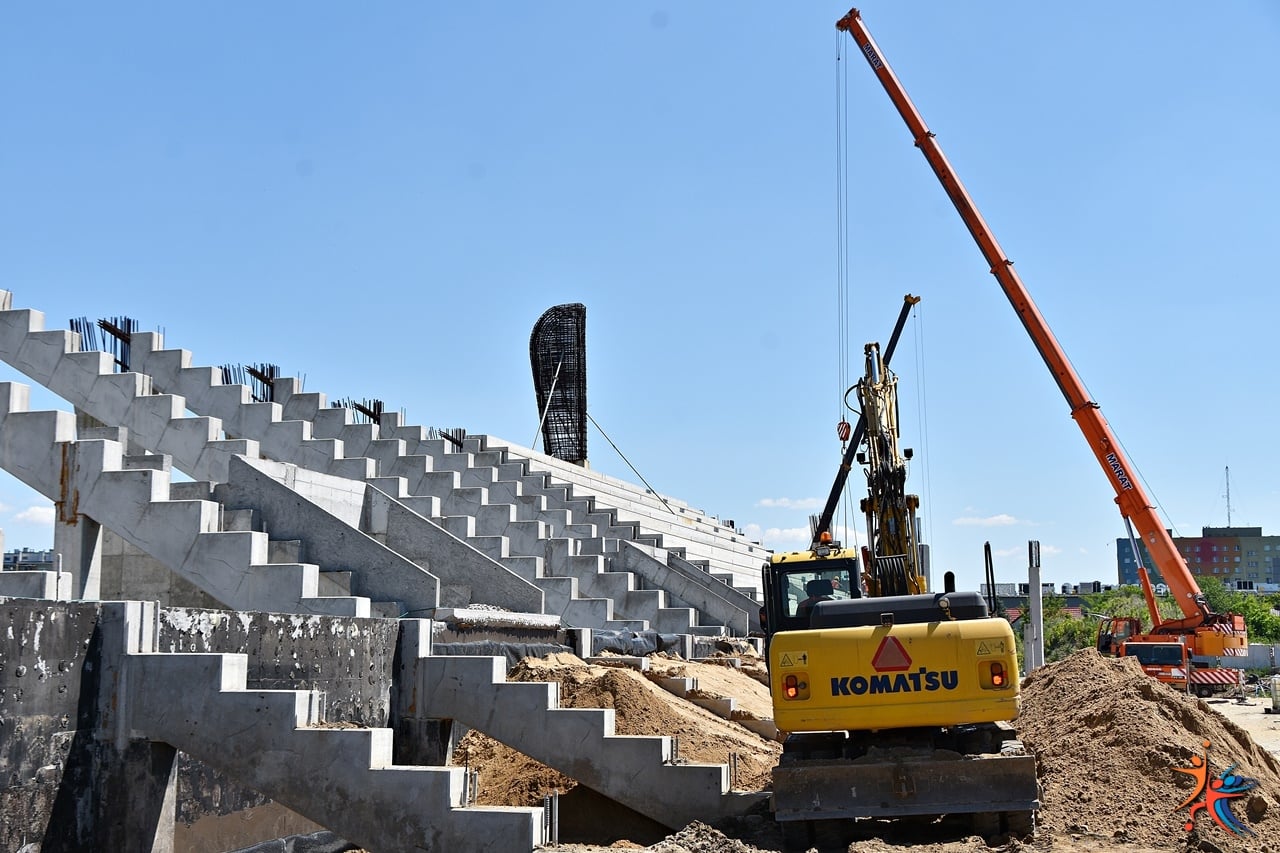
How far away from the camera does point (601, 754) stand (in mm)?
12391

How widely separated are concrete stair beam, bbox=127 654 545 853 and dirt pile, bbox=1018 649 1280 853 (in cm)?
539

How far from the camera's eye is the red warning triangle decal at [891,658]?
1103 cm

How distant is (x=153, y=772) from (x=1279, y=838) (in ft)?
31.9

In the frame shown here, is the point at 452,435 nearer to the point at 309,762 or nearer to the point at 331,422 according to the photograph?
the point at 331,422

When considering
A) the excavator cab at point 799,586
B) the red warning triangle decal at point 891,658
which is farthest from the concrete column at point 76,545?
the red warning triangle decal at point 891,658

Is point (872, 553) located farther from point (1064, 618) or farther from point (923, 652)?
point (1064, 618)

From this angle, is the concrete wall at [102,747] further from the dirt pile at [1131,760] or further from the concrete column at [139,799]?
the dirt pile at [1131,760]

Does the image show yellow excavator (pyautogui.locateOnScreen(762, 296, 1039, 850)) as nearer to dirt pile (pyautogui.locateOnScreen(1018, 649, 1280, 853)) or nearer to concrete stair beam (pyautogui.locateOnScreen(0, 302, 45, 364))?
dirt pile (pyautogui.locateOnScreen(1018, 649, 1280, 853))

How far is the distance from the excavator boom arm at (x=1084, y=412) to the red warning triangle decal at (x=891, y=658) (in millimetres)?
19985

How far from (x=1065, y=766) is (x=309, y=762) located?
7.63 metres

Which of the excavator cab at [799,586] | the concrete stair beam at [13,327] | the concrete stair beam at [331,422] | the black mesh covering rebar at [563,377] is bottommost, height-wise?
the excavator cab at [799,586]

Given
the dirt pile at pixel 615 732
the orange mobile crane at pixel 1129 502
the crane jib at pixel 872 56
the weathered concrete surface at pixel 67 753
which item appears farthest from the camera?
the crane jib at pixel 872 56

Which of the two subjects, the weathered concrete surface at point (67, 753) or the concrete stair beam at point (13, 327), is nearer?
the weathered concrete surface at point (67, 753)

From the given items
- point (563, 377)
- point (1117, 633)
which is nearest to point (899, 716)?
point (1117, 633)
